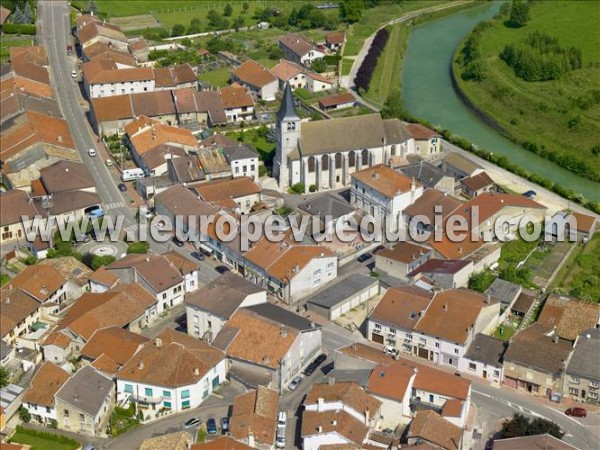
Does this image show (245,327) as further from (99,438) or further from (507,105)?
(507,105)

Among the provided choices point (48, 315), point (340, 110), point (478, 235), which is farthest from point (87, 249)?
point (340, 110)

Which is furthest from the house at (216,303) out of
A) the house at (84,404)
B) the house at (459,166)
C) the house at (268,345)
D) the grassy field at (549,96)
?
the grassy field at (549,96)

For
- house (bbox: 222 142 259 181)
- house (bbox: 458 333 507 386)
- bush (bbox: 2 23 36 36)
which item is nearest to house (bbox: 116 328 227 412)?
house (bbox: 458 333 507 386)

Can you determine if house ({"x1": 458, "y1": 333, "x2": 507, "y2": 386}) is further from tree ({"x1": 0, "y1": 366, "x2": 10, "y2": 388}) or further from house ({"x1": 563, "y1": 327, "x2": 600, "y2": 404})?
tree ({"x1": 0, "y1": 366, "x2": 10, "y2": 388})

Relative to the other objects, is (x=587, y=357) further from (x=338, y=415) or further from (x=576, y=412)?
(x=338, y=415)

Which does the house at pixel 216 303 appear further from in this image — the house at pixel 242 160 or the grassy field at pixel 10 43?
the grassy field at pixel 10 43
